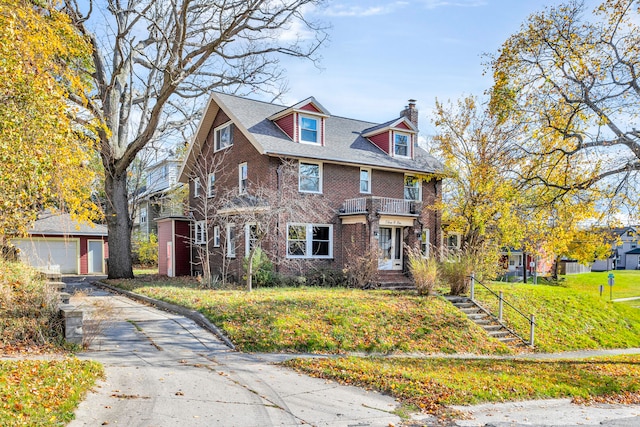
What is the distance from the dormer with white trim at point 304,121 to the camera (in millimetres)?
21734

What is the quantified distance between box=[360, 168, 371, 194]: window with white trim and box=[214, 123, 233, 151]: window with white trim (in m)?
6.83

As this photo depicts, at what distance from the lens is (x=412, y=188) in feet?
84.1

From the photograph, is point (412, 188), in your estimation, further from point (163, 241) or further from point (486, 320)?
point (163, 241)

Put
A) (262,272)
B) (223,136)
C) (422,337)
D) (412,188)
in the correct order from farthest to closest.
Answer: (412,188) → (223,136) → (262,272) → (422,337)

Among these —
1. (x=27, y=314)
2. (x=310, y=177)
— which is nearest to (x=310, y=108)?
(x=310, y=177)

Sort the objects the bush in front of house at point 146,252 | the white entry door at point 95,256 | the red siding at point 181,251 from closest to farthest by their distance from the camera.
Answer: the red siding at point 181,251, the white entry door at point 95,256, the bush in front of house at point 146,252

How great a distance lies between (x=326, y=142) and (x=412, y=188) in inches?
228

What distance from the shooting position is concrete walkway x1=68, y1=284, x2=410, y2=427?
6.04 metres

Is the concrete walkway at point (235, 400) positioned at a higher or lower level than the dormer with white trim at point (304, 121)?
lower

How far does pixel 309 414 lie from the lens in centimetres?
644

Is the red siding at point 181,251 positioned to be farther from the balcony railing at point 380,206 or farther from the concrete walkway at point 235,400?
the concrete walkway at point 235,400

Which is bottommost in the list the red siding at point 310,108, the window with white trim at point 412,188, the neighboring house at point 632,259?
the neighboring house at point 632,259

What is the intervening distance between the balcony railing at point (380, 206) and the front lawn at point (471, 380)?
1062 cm

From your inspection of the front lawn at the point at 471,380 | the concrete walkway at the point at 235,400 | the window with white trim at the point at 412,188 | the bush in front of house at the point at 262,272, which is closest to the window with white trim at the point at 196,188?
the bush in front of house at the point at 262,272
